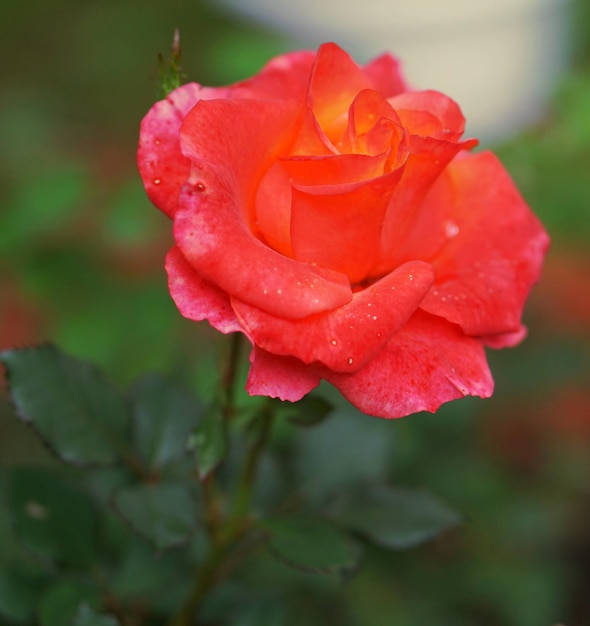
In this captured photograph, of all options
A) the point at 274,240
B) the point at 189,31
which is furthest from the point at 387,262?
the point at 189,31

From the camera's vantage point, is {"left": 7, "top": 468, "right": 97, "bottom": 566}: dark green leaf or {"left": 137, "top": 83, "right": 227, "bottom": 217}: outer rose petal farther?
{"left": 7, "top": 468, "right": 97, "bottom": 566}: dark green leaf

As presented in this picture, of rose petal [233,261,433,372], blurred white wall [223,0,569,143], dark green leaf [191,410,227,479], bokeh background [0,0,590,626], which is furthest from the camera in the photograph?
blurred white wall [223,0,569,143]

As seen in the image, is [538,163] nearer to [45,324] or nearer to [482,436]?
[482,436]

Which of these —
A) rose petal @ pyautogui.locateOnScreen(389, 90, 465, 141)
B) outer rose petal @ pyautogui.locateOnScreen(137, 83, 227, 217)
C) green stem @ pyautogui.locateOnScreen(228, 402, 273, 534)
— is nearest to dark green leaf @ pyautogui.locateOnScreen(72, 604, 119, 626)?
green stem @ pyautogui.locateOnScreen(228, 402, 273, 534)

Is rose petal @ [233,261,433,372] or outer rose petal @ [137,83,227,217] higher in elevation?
outer rose petal @ [137,83,227,217]

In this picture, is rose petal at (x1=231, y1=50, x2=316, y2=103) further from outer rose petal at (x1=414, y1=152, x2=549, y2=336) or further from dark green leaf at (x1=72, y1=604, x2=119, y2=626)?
dark green leaf at (x1=72, y1=604, x2=119, y2=626)

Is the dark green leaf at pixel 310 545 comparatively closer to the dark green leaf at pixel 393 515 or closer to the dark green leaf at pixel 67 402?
the dark green leaf at pixel 393 515

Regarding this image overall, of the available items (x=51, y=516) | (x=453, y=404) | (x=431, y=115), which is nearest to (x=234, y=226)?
(x=431, y=115)

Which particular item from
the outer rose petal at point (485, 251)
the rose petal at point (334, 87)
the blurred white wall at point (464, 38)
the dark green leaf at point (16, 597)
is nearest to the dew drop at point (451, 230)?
the outer rose petal at point (485, 251)
